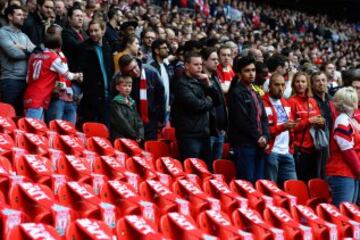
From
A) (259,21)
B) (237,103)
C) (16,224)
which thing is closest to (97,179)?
(16,224)

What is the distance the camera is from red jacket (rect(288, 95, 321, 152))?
7246 mm

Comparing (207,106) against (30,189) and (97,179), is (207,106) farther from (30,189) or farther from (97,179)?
(30,189)

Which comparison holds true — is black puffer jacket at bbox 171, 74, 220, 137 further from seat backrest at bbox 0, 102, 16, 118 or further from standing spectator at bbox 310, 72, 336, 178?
seat backrest at bbox 0, 102, 16, 118

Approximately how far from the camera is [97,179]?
17.0 ft

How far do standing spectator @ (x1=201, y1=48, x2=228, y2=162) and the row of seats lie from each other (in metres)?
0.43

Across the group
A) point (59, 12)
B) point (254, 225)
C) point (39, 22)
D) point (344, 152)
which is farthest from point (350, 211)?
point (59, 12)

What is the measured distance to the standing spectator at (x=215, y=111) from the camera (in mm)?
7012

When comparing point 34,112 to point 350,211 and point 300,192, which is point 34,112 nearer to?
point 300,192

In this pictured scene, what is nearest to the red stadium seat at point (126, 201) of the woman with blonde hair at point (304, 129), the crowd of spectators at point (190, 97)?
the crowd of spectators at point (190, 97)

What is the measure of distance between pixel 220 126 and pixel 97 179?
85.9 inches

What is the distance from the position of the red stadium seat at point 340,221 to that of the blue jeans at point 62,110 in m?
2.68

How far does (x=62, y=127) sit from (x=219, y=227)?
2.41 metres

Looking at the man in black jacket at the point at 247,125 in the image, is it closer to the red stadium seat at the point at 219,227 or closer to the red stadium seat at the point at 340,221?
the red stadium seat at the point at 340,221

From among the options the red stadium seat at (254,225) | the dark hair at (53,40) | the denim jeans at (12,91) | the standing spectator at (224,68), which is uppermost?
the dark hair at (53,40)
